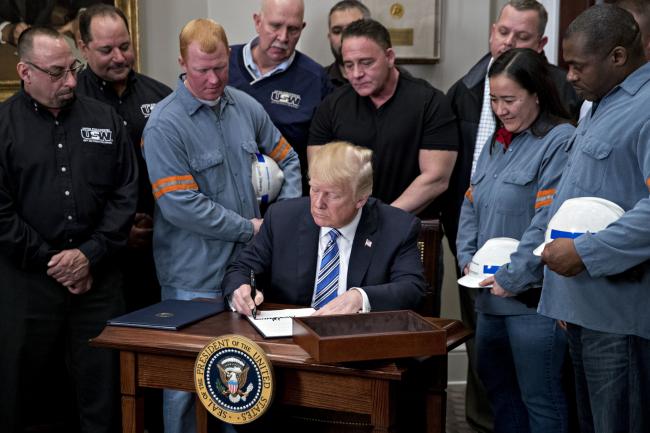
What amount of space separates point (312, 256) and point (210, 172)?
0.71 meters

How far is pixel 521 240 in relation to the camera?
2.96 metres

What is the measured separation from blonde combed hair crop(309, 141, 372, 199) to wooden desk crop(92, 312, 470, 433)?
21.8 inches

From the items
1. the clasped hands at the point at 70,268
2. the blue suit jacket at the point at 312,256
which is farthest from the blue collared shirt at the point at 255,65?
the clasped hands at the point at 70,268

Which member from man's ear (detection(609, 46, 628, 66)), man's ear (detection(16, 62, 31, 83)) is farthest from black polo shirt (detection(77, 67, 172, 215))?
man's ear (detection(609, 46, 628, 66))

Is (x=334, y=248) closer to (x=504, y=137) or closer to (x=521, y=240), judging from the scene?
(x=521, y=240)

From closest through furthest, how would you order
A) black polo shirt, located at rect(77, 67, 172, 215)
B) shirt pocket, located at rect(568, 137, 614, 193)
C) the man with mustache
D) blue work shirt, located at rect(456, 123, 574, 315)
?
shirt pocket, located at rect(568, 137, 614, 193), blue work shirt, located at rect(456, 123, 574, 315), black polo shirt, located at rect(77, 67, 172, 215), the man with mustache

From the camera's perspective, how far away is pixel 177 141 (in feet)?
11.3

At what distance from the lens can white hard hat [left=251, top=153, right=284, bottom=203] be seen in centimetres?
368

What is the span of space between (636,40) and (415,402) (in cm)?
139

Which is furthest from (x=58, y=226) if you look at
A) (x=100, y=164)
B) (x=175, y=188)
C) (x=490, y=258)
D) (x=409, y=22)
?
(x=409, y=22)

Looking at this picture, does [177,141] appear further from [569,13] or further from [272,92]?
[569,13]

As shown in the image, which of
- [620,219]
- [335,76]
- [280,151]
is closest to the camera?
[620,219]

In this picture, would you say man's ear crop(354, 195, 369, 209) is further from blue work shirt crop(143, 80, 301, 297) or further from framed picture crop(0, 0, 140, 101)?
framed picture crop(0, 0, 140, 101)

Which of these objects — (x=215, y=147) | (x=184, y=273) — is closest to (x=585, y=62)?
(x=215, y=147)
